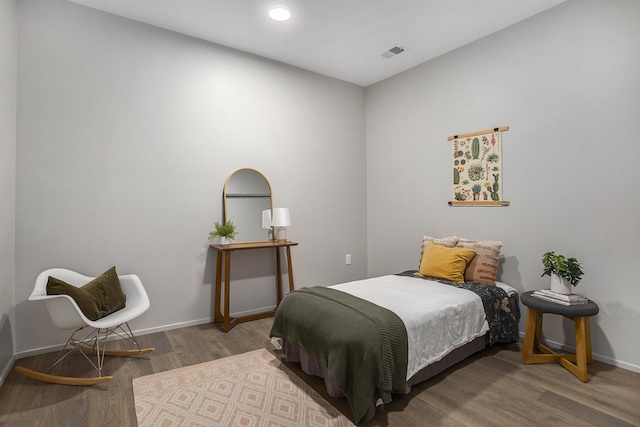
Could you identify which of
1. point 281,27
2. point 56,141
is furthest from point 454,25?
point 56,141

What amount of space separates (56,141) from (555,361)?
4.26m

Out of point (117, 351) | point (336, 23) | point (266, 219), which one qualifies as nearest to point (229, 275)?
point (266, 219)

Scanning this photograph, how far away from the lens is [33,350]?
266 centimetres

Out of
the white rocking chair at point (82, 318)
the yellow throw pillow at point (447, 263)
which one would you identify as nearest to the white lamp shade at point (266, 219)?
the white rocking chair at point (82, 318)

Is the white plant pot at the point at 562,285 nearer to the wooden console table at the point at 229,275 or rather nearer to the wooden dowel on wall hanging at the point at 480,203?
the wooden dowel on wall hanging at the point at 480,203

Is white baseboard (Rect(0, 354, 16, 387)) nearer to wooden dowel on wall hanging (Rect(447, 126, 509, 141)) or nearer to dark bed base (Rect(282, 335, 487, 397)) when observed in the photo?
dark bed base (Rect(282, 335, 487, 397))

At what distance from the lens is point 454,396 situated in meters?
2.15

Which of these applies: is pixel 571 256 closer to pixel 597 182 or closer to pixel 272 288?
pixel 597 182

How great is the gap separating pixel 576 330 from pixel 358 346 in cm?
163

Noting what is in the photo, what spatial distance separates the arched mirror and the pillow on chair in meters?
1.19

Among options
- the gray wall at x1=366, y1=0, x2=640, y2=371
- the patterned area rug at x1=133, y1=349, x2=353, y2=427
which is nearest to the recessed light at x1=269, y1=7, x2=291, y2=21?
the gray wall at x1=366, y1=0, x2=640, y2=371

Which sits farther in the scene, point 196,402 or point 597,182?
point 597,182

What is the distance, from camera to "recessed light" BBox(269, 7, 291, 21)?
2.88 m

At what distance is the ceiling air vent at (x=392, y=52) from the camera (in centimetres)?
359
